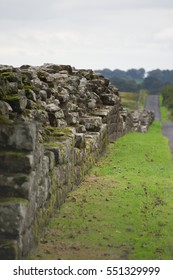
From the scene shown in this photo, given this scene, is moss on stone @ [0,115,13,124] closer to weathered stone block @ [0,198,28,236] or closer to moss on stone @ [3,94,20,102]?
weathered stone block @ [0,198,28,236]

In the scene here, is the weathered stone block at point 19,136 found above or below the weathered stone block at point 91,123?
above

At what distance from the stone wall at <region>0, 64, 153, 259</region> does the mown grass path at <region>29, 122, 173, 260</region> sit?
16.5 inches

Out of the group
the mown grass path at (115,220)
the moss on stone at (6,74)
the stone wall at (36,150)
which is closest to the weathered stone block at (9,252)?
the stone wall at (36,150)

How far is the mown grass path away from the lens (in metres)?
11.1

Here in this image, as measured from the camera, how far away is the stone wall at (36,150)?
10.2m

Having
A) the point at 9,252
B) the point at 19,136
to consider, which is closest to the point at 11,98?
the point at 19,136

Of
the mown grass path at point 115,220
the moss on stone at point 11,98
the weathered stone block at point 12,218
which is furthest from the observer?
the moss on stone at point 11,98

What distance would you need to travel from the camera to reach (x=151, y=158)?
2569 centimetres

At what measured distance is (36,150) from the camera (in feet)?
37.0

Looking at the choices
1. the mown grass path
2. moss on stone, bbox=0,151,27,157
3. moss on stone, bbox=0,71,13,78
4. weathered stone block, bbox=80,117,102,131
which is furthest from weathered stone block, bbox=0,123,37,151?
weathered stone block, bbox=80,117,102,131

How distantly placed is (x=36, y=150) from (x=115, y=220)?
10.5ft

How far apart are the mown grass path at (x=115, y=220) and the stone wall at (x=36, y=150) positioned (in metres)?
0.42

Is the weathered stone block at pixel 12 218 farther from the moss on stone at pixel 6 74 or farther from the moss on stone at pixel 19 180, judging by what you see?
the moss on stone at pixel 6 74

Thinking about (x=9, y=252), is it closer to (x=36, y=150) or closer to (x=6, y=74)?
(x=36, y=150)
